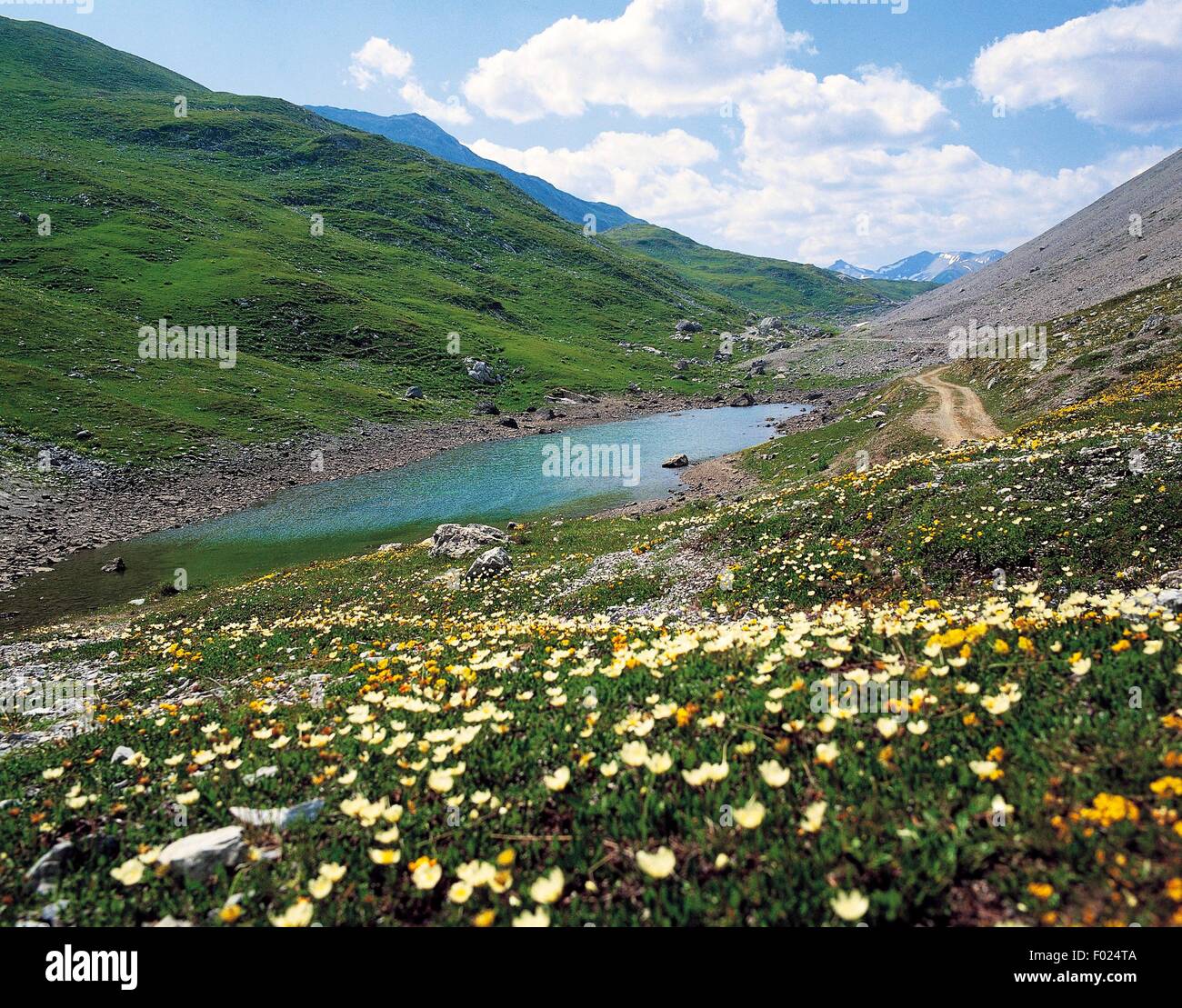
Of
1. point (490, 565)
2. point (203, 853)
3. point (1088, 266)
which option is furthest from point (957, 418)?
point (1088, 266)

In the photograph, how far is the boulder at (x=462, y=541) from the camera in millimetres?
29156

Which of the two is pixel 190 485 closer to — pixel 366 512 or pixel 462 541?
pixel 366 512

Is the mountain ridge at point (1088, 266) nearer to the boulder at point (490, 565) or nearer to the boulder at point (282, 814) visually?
the boulder at point (490, 565)

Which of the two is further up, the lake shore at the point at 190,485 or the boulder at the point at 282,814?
the lake shore at the point at 190,485

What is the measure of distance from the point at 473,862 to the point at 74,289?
114 metres

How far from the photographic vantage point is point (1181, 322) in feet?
122

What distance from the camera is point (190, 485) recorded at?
5306 centimetres

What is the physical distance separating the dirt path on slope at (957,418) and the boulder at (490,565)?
87.8 ft

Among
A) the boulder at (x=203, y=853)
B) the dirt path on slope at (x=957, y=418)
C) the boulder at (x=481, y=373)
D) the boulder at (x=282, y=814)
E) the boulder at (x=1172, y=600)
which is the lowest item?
the boulder at (x=203, y=853)

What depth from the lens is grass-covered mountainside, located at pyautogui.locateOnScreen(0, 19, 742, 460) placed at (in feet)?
212

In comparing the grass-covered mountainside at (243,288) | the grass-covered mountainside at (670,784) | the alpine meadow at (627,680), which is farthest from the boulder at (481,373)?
the grass-covered mountainside at (670,784)

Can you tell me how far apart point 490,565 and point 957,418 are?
36441 mm

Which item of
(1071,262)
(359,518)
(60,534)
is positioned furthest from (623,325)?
(60,534)
